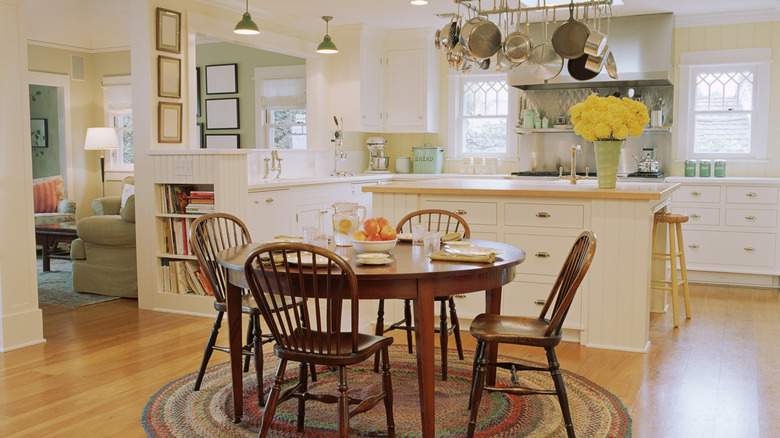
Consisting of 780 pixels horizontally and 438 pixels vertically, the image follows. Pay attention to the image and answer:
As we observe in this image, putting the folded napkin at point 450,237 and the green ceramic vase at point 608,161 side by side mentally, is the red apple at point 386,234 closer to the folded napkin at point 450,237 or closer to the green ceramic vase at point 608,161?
Answer: the folded napkin at point 450,237

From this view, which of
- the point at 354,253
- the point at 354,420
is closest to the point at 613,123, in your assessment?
the point at 354,253

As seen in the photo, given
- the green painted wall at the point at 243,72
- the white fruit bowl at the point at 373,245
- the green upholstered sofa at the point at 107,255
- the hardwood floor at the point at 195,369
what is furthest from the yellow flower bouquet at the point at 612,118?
the green painted wall at the point at 243,72

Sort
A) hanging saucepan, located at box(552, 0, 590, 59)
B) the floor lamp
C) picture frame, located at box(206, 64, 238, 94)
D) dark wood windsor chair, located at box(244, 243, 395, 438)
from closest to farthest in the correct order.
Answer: dark wood windsor chair, located at box(244, 243, 395, 438) → hanging saucepan, located at box(552, 0, 590, 59) → the floor lamp → picture frame, located at box(206, 64, 238, 94)

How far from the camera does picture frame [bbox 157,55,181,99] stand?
5.13 meters

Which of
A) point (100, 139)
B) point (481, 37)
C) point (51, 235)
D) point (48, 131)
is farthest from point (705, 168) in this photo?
point (48, 131)

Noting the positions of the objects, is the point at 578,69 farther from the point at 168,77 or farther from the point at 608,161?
the point at 168,77

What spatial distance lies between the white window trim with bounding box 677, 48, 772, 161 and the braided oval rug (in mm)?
4037

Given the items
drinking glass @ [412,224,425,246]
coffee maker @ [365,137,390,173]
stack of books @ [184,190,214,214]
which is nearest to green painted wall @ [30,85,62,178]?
coffee maker @ [365,137,390,173]

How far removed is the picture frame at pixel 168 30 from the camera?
5.10 meters

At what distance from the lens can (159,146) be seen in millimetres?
5145

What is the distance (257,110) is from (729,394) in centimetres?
622

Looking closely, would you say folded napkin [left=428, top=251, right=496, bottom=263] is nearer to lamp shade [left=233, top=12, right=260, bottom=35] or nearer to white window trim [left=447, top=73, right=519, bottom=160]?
lamp shade [left=233, top=12, right=260, bottom=35]

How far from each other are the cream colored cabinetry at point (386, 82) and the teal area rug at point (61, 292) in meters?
2.98

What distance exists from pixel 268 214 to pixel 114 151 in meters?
4.30
